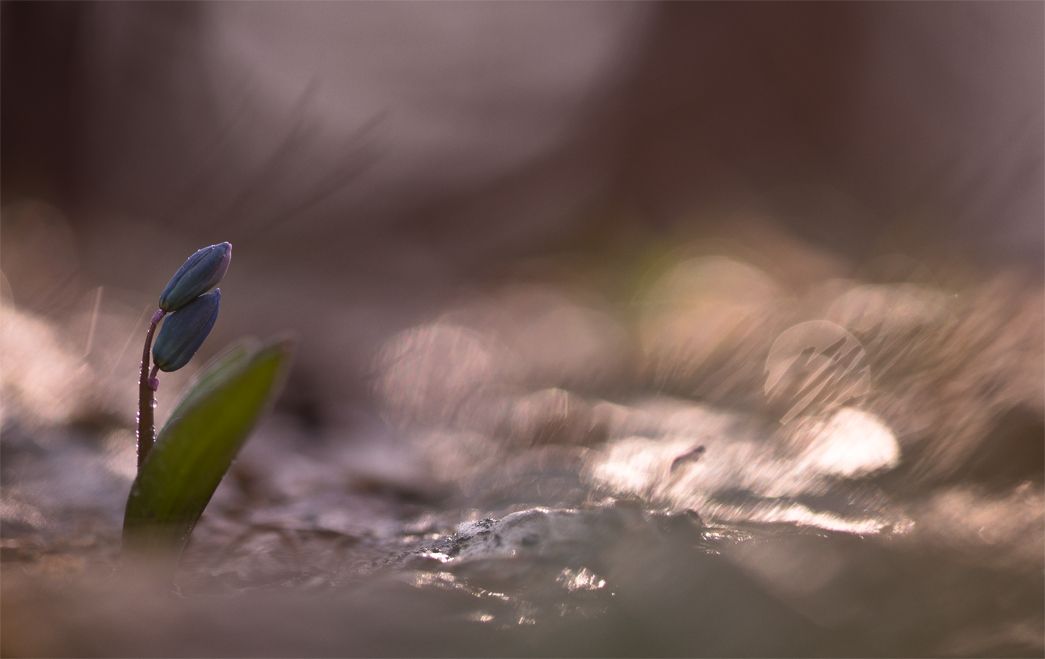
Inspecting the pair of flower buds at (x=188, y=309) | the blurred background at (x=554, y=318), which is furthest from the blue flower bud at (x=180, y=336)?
the blurred background at (x=554, y=318)

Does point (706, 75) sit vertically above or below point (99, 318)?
above

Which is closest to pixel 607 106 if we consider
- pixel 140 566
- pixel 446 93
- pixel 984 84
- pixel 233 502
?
pixel 446 93

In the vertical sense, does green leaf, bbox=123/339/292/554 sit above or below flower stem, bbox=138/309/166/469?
below

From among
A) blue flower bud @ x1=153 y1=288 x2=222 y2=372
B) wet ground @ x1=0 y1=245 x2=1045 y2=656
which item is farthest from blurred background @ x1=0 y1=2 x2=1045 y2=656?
blue flower bud @ x1=153 y1=288 x2=222 y2=372

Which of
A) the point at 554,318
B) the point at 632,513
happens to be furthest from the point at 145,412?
the point at 554,318

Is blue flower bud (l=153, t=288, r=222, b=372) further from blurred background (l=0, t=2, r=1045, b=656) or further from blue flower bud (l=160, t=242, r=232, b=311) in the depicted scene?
blurred background (l=0, t=2, r=1045, b=656)

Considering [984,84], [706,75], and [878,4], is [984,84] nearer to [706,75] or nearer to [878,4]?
[878,4]

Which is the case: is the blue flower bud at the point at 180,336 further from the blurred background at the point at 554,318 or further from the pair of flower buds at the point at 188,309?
the blurred background at the point at 554,318
